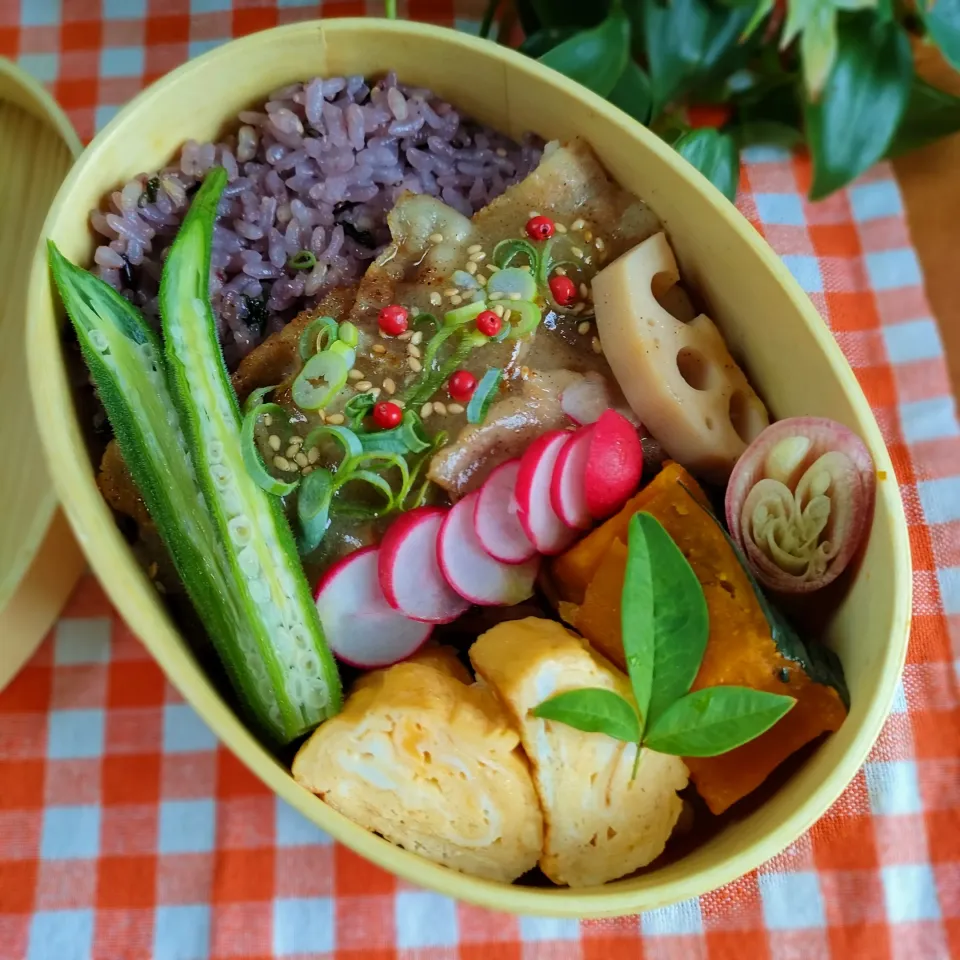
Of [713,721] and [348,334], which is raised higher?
[348,334]

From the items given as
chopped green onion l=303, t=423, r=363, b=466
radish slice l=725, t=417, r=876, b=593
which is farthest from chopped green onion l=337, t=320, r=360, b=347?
radish slice l=725, t=417, r=876, b=593

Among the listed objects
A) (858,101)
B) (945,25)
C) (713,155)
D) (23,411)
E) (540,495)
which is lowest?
(23,411)

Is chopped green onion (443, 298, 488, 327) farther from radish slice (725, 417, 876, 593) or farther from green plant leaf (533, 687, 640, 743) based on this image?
green plant leaf (533, 687, 640, 743)

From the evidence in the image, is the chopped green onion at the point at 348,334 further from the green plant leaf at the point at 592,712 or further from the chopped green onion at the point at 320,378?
the green plant leaf at the point at 592,712

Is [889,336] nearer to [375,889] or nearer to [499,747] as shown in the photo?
[499,747]

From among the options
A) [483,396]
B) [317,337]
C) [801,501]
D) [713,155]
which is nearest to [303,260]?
[317,337]

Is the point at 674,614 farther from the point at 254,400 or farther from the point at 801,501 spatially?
the point at 254,400
